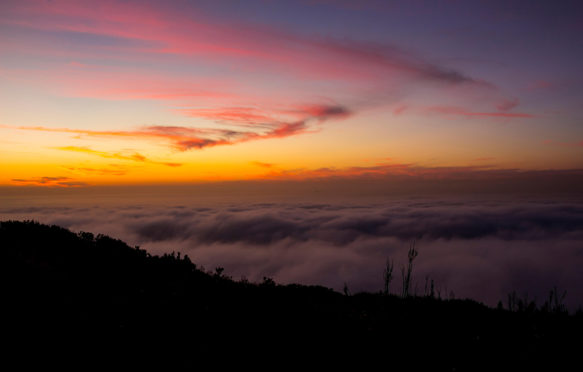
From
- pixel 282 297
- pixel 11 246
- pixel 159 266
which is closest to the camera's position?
pixel 282 297

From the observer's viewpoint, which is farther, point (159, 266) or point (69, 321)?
point (159, 266)

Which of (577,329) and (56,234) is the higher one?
(56,234)

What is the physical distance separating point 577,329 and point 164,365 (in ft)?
34.3

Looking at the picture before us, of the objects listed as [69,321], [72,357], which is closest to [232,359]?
A: [72,357]

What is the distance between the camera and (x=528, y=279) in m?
148

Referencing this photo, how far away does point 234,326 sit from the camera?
8.36 m

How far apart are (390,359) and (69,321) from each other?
7272 millimetres

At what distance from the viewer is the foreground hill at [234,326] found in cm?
694

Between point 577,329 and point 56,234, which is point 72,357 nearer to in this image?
point 577,329

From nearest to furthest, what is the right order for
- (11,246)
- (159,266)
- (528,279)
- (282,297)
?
(282,297) < (11,246) < (159,266) < (528,279)

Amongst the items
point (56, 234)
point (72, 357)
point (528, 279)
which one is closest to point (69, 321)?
point (72, 357)

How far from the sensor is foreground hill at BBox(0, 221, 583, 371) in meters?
6.94

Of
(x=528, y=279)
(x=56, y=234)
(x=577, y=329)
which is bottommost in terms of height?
Result: (x=528, y=279)

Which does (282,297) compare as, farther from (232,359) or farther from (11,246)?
(11,246)
